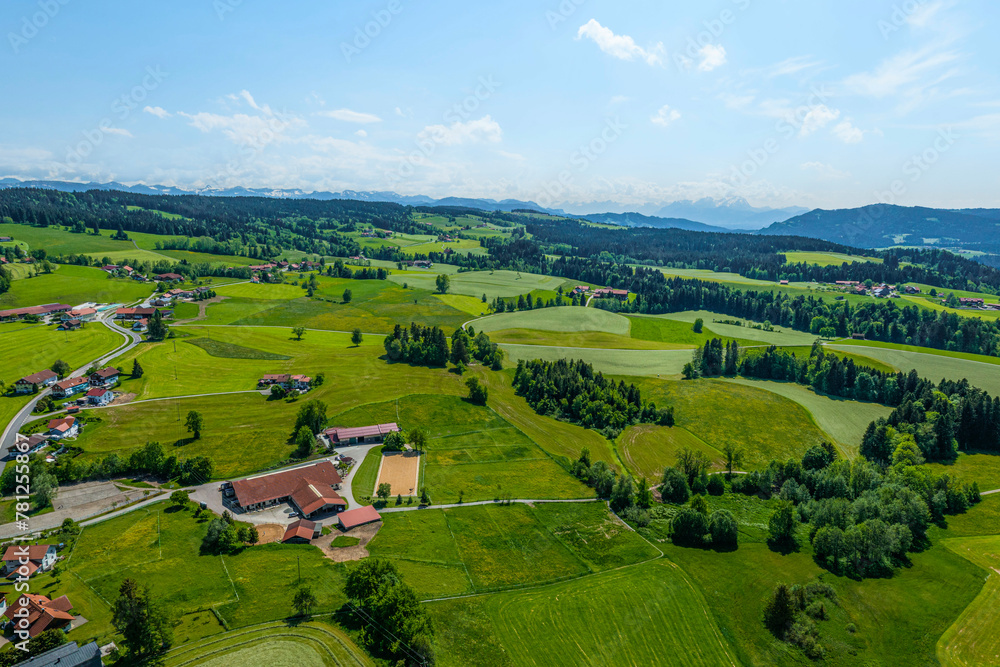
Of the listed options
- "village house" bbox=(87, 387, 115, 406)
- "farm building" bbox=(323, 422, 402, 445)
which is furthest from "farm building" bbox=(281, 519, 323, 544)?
"village house" bbox=(87, 387, 115, 406)

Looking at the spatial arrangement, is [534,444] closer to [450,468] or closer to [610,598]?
[450,468]

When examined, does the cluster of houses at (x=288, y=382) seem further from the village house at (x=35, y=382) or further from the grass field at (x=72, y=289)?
the grass field at (x=72, y=289)

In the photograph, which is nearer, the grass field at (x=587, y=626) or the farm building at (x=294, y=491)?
the grass field at (x=587, y=626)

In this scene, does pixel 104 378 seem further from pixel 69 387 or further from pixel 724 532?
pixel 724 532

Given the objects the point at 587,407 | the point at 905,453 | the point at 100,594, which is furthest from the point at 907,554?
the point at 100,594

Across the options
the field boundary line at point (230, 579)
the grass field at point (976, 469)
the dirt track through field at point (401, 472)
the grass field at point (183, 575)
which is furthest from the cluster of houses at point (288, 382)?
the grass field at point (976, 469)

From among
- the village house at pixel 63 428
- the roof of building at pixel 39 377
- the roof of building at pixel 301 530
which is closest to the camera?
the roof of building at pixel 301 530
